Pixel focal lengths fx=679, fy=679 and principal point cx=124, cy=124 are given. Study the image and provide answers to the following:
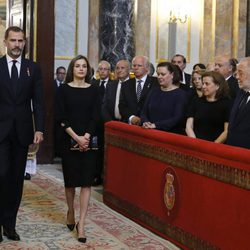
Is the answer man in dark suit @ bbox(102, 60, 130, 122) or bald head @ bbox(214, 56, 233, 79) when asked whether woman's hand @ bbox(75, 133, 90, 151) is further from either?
man in dark suit @ bbox(102, 60, 130, 122)

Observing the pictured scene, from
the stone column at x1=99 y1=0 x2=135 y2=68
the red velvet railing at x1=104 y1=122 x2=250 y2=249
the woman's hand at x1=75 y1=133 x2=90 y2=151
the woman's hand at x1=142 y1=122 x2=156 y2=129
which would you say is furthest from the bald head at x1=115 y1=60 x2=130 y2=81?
the stone column at x1=99 y1=0 x2=135 y2=68

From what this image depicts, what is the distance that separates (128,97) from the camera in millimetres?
8547

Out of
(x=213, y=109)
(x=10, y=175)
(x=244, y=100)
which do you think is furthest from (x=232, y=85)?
(x=10, y=175)

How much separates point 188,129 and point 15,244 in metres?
2.16

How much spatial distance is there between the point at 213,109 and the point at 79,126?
1.41m

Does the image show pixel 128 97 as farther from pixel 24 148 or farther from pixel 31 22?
pixel 31 22

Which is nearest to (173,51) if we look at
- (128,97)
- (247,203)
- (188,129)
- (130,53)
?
(130,53)

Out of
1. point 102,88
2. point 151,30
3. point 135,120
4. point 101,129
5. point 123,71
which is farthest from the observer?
point 151,30

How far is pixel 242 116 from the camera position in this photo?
→ 18.9 feet

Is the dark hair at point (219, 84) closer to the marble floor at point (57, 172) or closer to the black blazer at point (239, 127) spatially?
the black blazer at point (239, 127)

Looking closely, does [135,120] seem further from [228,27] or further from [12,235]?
[228,27]

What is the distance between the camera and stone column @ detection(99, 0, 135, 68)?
15.9 meters

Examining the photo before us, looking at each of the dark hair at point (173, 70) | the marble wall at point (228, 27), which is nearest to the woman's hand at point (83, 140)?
the dark hair at point (173, 70)

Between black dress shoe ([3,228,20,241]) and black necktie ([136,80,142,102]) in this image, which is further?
black necktie ([136,80,142,102])
